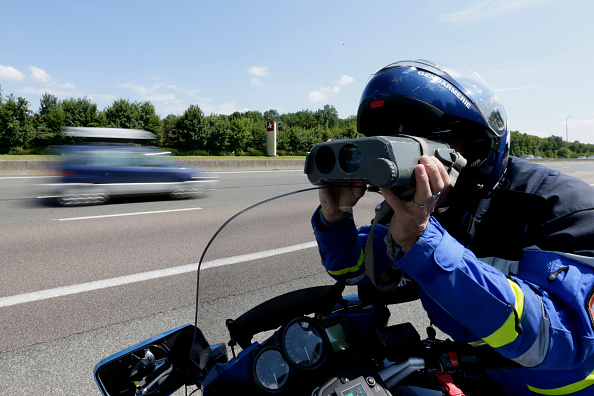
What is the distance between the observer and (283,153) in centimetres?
5525

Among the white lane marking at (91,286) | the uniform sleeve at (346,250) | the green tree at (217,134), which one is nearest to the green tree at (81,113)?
the green tree at (217,134)

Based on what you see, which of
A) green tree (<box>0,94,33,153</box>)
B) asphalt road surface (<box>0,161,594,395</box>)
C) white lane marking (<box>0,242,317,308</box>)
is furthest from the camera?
green tree (<box>0,94,33,153</box>)

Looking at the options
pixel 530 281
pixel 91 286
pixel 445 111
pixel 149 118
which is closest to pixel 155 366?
pixel 530 281

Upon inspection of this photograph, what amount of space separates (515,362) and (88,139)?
31.4 feet

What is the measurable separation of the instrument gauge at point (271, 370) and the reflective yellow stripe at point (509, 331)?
53 centimetres

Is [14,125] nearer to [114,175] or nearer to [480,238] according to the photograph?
[114,175]

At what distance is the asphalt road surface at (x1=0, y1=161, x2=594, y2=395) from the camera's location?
130 cm

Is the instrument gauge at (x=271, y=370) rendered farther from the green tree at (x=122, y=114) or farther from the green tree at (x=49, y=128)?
the green tree at (x=122, y=114)

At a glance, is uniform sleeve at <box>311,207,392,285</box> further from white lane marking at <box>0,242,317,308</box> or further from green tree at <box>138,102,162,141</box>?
green tree at <box>138,102,162,141</box>

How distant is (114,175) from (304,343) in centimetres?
915

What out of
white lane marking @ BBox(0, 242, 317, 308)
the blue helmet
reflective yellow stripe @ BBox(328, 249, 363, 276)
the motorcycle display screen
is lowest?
white lane marking @ BBox(0, 242, 317, 308)

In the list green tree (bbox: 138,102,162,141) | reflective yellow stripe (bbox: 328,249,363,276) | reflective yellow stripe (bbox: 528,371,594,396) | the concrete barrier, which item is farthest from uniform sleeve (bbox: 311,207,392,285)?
green tree (bbox: 138,102,162,141)

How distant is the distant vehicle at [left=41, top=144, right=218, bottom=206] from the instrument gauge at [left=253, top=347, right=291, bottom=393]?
353 inches

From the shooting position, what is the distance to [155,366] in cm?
117
